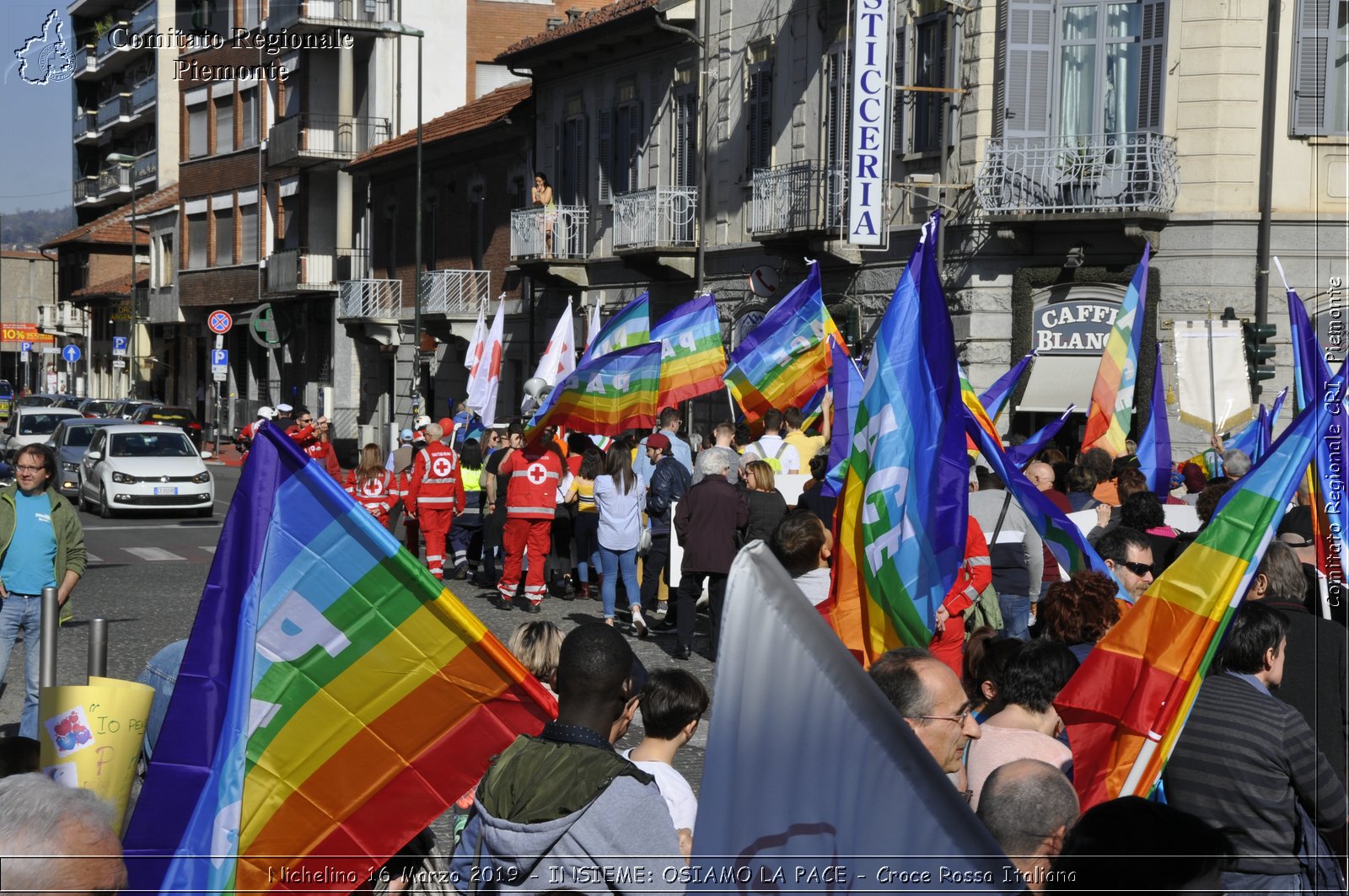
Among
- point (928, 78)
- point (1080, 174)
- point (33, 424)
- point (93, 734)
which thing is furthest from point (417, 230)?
point (93, 734)

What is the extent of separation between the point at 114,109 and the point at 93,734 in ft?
224

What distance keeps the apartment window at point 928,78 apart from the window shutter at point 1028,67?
1.17 metres

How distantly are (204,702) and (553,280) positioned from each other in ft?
93.0

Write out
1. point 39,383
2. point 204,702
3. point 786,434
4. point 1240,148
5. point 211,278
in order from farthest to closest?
point 39,383 → point 211,278 → point 1240,148 → point 786,434 → point 204,702

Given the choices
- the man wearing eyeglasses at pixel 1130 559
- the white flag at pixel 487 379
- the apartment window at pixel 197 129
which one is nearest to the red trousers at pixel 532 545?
the white flag at pixel 487 379

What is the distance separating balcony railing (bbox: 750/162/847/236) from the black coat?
428 inches

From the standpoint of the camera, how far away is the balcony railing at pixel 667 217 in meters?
27.8

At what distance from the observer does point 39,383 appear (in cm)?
7719

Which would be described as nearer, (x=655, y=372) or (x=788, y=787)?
(x=788, y=787)

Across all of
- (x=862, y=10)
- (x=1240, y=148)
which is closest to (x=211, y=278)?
(x=862, y=10)

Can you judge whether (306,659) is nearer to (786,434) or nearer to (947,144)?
(786,434)

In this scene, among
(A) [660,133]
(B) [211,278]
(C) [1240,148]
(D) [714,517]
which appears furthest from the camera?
(B) [211,278]

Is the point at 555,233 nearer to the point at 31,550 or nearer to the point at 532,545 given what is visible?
the point at 532,545

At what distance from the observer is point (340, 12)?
137 ft
